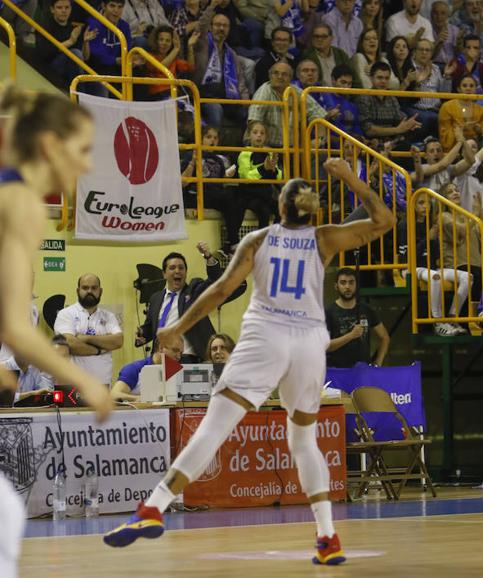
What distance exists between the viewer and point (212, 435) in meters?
6.94

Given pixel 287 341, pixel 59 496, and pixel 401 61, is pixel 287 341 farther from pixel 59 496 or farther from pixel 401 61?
pixel 401 61

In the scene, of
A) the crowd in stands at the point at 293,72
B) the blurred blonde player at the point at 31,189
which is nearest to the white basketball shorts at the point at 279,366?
the blurred blonde player at the point at 31,189

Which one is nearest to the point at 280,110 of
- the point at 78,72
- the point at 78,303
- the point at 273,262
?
the point at 78,72

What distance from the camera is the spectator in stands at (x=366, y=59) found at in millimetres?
17172

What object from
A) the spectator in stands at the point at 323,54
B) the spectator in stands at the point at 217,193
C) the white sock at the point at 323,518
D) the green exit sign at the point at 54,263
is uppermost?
the spectator in stands at the point at 323,54

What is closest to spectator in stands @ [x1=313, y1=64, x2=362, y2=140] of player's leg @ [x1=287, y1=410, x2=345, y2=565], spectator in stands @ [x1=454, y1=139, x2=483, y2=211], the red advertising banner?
spectator in stands @ [x1=454, y1=139, x2=483, y2=211]

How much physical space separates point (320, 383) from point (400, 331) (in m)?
8.72

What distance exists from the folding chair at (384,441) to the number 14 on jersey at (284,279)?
5.41 metres

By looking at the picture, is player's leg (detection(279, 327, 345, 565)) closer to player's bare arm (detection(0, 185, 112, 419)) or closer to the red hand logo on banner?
player's bare arm (detection(0, 185, 112, 419))

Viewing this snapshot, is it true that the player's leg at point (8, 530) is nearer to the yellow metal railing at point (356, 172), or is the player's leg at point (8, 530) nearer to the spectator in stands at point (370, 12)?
the yellow metal railing at point (356, 172)

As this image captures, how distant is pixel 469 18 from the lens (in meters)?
19.4

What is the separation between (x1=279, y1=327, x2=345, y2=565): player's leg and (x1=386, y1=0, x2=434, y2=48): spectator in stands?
11883 millimetres

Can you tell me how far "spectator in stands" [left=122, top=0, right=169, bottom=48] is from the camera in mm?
15812

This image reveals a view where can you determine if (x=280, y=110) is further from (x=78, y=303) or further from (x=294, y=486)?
(x=294, y=486)
